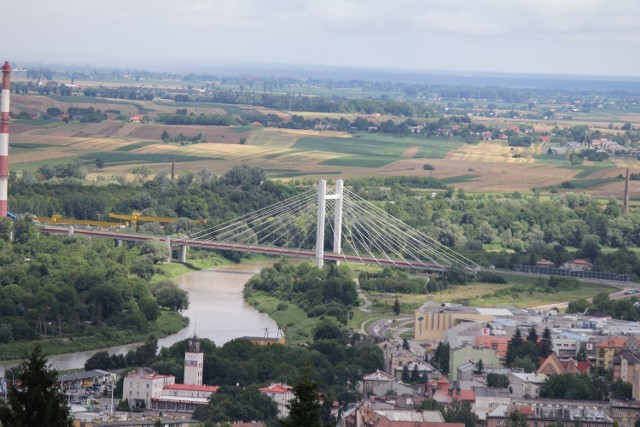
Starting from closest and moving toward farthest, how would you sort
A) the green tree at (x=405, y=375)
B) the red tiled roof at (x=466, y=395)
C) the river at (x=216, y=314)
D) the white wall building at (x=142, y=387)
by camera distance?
1. the red tiled roof at (x=466, y=395)
2. the white wall building at (x=142, y=387)
3. the green tree at (x=405, y=375)
4. the river at (x=216, y=314)

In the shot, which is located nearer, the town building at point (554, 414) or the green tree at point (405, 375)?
the town building at point (554, 414)

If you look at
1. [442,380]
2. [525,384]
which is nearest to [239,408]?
[442,380]

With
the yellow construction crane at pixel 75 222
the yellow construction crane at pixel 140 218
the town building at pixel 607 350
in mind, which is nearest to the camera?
the town building at pixel 607 350

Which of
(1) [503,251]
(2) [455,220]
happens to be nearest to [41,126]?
(2) [455,220]

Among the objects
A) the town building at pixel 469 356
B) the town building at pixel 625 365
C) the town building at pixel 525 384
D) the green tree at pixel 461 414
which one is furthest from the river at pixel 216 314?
the green tree at pixel 461 414

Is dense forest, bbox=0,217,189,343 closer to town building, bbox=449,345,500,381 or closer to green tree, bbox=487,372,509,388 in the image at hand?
town building, bbox=449,345,500,381

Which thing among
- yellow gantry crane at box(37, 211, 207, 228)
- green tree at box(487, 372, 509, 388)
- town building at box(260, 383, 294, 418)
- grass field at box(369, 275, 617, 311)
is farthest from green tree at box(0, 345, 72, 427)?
yellow gantry crane at box(37, 211, 207, 228)

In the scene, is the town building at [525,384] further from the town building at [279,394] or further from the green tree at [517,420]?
the town building at [279,394]
